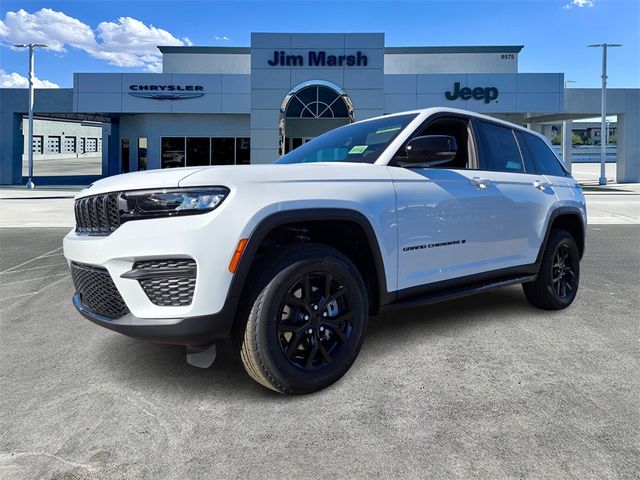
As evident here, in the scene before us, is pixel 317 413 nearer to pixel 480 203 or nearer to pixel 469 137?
pixel 480 203

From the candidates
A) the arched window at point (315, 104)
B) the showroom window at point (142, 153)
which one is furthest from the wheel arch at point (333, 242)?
the showroom window at point (142, 153)

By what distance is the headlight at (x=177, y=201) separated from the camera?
8.37ft

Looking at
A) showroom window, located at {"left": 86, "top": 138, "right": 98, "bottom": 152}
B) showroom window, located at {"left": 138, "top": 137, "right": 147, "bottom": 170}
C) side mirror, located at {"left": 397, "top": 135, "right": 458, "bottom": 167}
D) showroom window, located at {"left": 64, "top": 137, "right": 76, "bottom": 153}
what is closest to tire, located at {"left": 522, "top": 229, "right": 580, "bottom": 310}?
side mirror, located at {"left": 397, "top": 135, "right": 458, "bottom": 167}

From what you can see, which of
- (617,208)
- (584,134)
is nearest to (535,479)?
(617,208)

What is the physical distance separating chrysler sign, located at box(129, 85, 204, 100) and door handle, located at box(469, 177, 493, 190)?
26.9m

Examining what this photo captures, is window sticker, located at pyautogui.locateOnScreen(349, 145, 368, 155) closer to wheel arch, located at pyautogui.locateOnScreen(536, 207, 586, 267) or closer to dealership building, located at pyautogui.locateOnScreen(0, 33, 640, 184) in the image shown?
wheel arch, located at pyautogui.locateOnScreen(536, 207, 586, 267)

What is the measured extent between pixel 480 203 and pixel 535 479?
2207 mm

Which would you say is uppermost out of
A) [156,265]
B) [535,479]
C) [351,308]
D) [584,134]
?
[584,134]

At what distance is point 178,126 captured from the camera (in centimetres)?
2991

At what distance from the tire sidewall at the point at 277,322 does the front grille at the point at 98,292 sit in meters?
0.78

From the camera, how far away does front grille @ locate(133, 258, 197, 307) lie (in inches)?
99.0

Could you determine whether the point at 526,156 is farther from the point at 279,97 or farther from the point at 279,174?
the point at 279,97

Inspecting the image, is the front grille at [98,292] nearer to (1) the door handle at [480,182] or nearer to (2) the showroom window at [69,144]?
(1) the door handle at [480,182]

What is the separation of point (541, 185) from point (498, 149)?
0.58m
